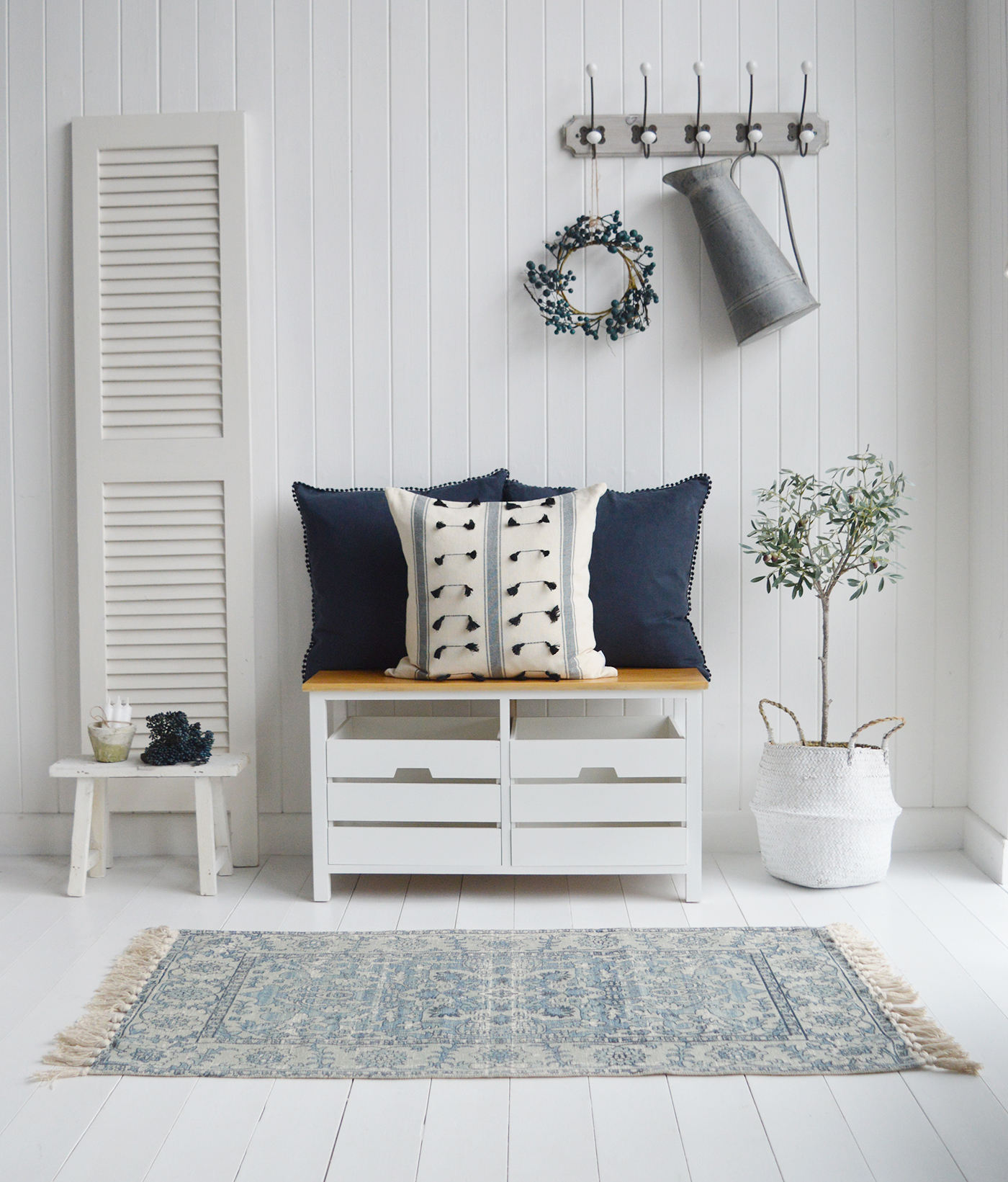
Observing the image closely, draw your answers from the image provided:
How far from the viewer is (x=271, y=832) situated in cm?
283

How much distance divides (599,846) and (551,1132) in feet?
3.04

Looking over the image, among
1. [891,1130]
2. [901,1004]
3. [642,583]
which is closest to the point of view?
[891,1130]

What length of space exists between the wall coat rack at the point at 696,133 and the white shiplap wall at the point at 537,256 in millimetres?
45

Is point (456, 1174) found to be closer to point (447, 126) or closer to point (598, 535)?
point (598, 535)

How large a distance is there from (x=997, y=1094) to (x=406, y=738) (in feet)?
4.98

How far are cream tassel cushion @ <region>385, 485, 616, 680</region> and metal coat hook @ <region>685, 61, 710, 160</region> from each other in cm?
100

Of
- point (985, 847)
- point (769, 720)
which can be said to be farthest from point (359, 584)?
point (985, 847)

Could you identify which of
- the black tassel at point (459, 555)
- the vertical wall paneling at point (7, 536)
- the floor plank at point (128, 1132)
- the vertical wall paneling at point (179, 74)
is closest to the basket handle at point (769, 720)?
the black tassel at point (459, 555)

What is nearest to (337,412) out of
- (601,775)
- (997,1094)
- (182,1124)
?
(601,775)

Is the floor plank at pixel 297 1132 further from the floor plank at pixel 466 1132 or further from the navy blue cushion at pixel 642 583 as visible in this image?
the navy blue cushion at pixel 642 583

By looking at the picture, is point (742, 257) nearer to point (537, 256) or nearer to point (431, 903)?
point (537, 256)

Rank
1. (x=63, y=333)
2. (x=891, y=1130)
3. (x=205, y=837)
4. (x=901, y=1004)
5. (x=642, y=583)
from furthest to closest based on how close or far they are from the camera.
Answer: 1. (x=63, y=333)
2. (x=642, y=583)
3. (x=205, y=837)
4. (x=901, y=1004)
5. (x=891, y=1130)

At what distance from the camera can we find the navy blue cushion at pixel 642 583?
257cm

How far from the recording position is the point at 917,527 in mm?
2762
